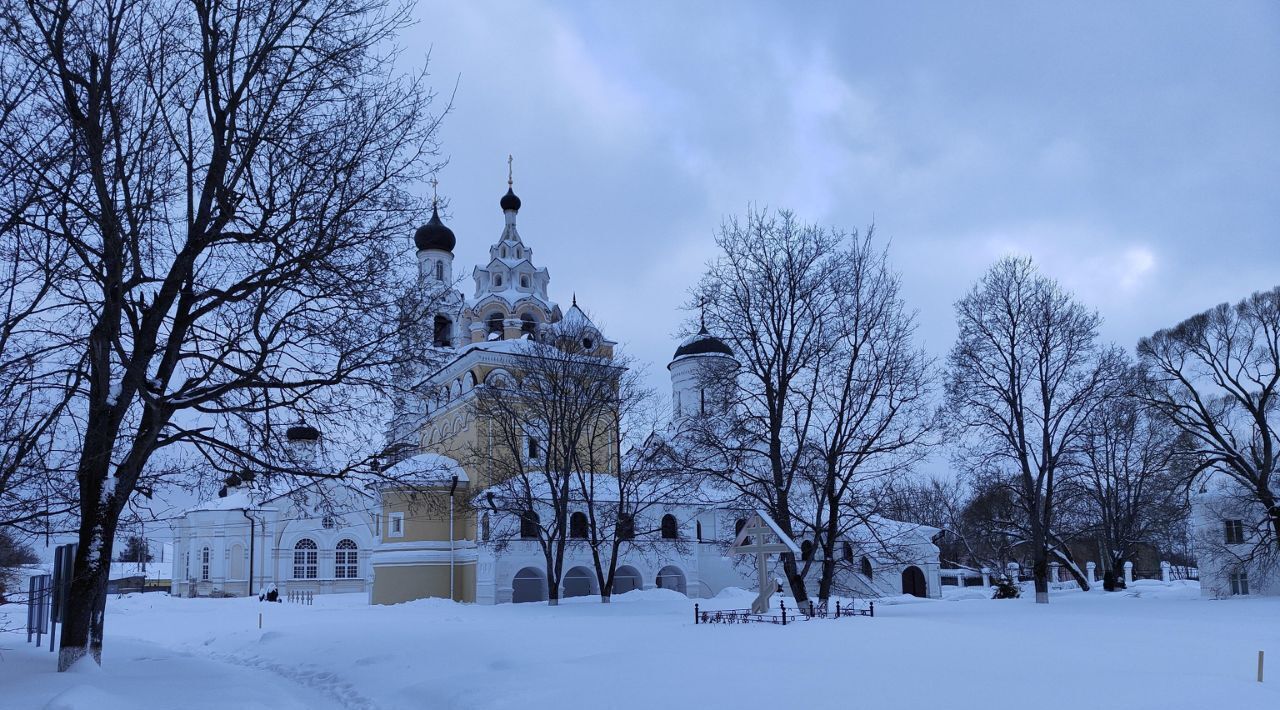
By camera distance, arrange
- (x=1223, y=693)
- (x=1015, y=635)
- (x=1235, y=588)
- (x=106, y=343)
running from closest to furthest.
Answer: (x=1223, y=693) → (x=106, y=343) → (x=1015, y=635) → (x=1235, y=588)

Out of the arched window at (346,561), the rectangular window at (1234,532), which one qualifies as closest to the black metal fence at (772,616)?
the rectangular window at (1234,532)

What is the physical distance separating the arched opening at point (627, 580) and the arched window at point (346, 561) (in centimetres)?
1491

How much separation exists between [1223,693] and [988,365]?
20.2 m

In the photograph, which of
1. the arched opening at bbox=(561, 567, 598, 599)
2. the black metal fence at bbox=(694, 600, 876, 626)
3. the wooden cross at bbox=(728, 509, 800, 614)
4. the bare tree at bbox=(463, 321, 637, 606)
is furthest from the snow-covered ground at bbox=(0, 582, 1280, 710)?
the arched opening at bbox=(561, 567, 598, 599)

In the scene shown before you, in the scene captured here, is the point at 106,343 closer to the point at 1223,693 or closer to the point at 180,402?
the point at 180,402

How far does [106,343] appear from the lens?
10.3 metres

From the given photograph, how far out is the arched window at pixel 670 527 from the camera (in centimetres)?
4091

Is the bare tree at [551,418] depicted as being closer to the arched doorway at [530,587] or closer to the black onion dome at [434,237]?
the arched doorway at [530,587]

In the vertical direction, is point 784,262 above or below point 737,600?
above

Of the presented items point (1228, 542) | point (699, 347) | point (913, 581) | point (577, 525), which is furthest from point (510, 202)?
point (1228, 542)

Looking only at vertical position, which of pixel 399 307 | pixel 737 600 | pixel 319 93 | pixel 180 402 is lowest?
pixel 737 600

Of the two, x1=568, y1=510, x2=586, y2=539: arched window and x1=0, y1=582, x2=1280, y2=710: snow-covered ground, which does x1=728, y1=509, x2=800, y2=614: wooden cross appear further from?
x1=568, y1=510, x2=586, y2=539: arched window

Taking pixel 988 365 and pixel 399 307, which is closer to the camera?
pixel 399 307

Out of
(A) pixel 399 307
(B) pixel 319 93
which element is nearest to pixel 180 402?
(A) pixel 399 307
